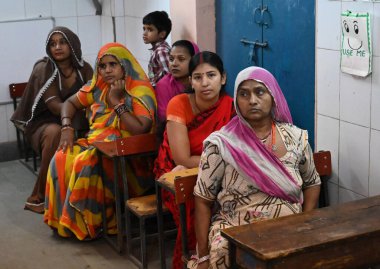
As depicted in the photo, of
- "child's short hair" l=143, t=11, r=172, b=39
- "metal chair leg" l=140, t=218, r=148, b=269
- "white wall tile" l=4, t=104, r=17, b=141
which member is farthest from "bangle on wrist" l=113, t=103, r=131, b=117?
"white wall tile" l=4, t=104, r=17, b=141

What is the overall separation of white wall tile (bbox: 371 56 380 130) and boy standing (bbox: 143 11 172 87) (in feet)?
7.09

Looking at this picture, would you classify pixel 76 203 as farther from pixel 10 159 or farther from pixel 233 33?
pixel 10 159

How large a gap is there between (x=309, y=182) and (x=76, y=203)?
1814 millimetres

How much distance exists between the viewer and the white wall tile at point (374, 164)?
138 inches

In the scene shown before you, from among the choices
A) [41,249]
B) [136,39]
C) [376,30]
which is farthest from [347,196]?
[136,39]

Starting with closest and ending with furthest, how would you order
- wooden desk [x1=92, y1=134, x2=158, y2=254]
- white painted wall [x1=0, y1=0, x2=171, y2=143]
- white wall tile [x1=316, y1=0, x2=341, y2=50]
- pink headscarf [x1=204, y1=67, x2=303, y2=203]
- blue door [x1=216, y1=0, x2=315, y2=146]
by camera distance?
pink headscarf [x1=204, y1=67, x2=303, y2=203] < white wall tile [x1=316, y1=0, x2=341, y2=50] < blue door [x1=216, y1=0, x2=315, y2=146] < wooden desk [x1=92, y1=134, x2=158, y2=254] < white painted wall [x1=0, y1=0, x2=171, y2=143]

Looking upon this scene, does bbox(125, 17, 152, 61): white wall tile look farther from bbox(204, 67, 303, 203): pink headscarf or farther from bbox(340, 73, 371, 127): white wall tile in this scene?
bbox(204, 67, 303, 203): pink headscarf

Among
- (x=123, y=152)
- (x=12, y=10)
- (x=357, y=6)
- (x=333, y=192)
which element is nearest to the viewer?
(x=357, y=6)

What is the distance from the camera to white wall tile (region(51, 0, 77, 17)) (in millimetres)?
6734

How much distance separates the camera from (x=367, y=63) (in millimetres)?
3475

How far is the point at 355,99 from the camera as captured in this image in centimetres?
362

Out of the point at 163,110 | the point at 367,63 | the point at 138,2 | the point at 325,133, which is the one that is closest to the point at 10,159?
the point at 138,2

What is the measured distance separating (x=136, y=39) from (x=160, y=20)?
3.33 feet

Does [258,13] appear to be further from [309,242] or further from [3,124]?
[3,124]
